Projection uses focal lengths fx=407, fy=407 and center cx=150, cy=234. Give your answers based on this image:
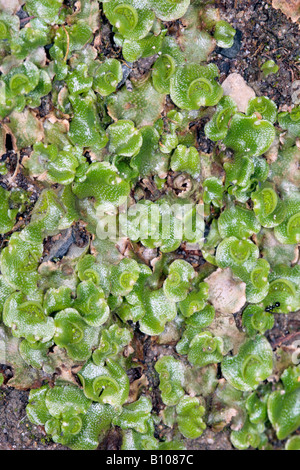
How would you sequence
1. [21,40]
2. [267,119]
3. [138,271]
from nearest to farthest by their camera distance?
1. [21,40]
2. [138,271]
3. [267,119]

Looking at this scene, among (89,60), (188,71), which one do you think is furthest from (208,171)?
(89,60)

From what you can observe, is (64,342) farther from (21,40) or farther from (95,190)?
(21,40)

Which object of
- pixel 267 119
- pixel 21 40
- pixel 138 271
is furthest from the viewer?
pixel 267 119

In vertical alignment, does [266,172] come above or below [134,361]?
above

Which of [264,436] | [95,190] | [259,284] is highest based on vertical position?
[95,190]

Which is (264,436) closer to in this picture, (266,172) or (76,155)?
(266,172)

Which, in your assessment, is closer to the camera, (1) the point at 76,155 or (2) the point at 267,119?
(1) the point at 76,155
